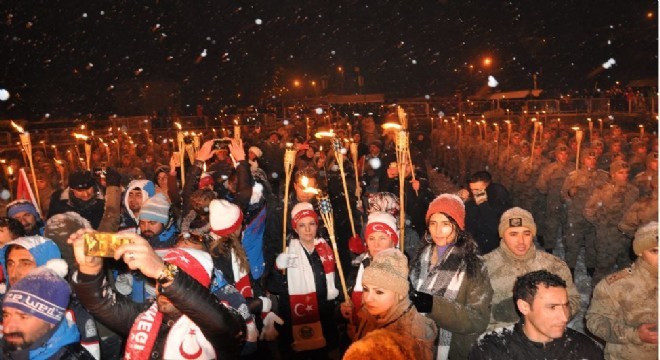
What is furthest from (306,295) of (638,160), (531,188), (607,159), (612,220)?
(607,159)

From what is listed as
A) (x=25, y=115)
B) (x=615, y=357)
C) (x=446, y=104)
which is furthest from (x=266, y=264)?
(x=25, y=115)

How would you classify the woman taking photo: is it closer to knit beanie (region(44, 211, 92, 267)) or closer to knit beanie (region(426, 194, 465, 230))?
knit beanie (region(426, 194, 465, 230))

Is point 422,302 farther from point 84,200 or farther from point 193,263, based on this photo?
point 84,200

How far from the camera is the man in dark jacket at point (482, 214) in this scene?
591cm

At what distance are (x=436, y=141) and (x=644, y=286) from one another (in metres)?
18.5

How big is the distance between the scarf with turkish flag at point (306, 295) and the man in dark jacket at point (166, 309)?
6.37 ft

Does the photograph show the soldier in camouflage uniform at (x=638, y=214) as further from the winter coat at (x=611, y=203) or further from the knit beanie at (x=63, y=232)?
the knit beanie at (x=63, y=232)

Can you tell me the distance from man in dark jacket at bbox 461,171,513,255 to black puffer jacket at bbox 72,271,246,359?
370cm

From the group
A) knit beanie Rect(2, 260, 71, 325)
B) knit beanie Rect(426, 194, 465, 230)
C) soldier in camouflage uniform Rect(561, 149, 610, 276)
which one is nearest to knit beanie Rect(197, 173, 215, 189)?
knit beanie Rect(426, 194, 465, 230)

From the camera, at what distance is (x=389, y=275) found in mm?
3102

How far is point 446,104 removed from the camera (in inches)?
1147

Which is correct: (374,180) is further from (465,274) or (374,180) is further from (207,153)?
(465,274)

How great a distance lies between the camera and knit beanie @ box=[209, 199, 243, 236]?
4.44m

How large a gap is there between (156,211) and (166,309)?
2.28 meters
